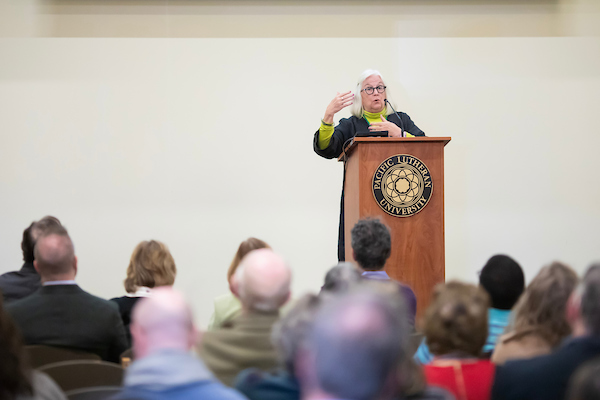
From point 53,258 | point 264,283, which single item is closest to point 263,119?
point 53,258

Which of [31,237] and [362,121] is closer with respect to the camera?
[31,237]

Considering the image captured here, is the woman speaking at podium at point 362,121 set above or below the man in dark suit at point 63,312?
above

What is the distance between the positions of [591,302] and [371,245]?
1.22 m

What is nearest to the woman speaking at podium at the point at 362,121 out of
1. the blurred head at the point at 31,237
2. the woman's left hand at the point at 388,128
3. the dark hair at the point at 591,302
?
the woman's left hand at the point at 388,128

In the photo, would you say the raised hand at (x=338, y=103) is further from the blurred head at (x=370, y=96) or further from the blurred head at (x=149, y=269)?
the blurred head at (x=149, y=269)

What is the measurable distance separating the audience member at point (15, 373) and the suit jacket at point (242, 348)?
18.4 inches

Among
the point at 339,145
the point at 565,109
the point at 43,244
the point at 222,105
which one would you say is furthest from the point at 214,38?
the point at 43,244

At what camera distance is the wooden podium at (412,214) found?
126 inches

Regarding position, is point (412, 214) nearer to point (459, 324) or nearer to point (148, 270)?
point (148, 270)

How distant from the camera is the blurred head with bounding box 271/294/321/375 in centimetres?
131

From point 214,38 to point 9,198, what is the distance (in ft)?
7.96

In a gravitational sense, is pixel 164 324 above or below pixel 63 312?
above

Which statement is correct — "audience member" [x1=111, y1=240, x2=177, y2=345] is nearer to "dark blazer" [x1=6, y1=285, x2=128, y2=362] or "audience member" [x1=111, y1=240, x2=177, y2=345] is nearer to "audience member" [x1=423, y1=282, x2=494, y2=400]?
"dark blazer" [x1=6, y1=285, x2=128, y2=362]

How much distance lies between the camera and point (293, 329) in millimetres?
1327
